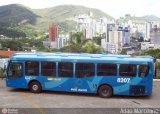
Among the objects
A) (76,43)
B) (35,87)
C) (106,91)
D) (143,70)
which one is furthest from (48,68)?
(76,43)

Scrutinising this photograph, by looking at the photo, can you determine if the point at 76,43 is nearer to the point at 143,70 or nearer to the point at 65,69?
the point at 65,69

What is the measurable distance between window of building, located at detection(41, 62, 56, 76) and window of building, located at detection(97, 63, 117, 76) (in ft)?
7.00

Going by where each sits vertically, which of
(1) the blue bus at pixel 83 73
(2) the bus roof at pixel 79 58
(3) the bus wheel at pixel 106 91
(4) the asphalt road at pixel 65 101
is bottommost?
(4) the asphalt road at pixel 65 101

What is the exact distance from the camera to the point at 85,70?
14.9 metres

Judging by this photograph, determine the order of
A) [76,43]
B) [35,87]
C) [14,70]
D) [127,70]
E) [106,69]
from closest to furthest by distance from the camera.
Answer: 1. [127,70]
2. [106,69]
3. [35,87]
4. [14,70]
5. [76,43]

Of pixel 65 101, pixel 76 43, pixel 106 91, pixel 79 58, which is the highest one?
pixel 76 43

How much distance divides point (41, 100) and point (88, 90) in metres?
2.35

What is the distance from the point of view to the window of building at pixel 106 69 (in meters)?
14.6

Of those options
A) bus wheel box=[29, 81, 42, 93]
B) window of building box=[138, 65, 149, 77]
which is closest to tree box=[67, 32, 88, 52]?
bus wheel box=[29, 81, 42, 93]

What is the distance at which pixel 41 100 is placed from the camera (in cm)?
1377

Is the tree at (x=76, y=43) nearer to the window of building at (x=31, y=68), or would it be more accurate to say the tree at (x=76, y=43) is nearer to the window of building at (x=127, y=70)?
the window of building at (x=31, y=68)

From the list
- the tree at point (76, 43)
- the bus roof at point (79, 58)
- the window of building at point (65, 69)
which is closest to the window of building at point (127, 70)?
the bus roof at point (79, 58)

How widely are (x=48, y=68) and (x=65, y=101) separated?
7.62 ft

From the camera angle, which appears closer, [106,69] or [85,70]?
[106,69]
